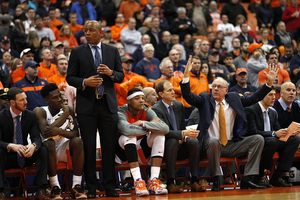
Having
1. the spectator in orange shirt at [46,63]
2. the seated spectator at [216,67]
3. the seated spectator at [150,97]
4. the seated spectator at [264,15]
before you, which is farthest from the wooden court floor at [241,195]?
the seated spectator at [264,15]

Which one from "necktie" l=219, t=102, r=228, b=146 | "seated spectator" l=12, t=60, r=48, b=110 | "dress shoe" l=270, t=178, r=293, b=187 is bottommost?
"dress shoe" l=270, t=178, r=293, b=187

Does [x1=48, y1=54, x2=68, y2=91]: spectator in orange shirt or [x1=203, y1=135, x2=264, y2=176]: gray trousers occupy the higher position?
[x1=48, y1=54, x2=68, y2=91]: spectator in orange shirt

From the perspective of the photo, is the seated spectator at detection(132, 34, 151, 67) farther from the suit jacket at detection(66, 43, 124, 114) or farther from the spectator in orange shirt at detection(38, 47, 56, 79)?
the suit jacket at detection(66, 43, 124, 114)

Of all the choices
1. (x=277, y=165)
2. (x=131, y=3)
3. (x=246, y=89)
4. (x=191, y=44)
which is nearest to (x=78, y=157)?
(x=277, y=165)

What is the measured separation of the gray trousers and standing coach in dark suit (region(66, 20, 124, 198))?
1.42m

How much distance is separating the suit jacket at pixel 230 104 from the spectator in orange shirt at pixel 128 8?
8387 millimetres

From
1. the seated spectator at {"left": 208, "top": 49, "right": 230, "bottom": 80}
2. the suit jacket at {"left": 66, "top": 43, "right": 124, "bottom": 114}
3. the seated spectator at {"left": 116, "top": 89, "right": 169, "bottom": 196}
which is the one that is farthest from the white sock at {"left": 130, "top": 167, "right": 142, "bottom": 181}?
the seated spectator at {"left": 208, "top": 49, "right": 230, "bottom": 80}

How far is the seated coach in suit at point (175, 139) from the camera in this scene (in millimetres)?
A: 6035

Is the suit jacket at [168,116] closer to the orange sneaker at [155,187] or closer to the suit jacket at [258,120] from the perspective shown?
the orange sneaker at [155,187]

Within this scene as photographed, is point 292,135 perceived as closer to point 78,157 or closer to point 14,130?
point 78,157

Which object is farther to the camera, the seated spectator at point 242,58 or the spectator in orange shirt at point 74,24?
the spectator in orange shirt at point 74,24

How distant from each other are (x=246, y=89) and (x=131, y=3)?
22.1 ft

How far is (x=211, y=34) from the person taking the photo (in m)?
13.3

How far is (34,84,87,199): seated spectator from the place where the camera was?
18.7 feet
